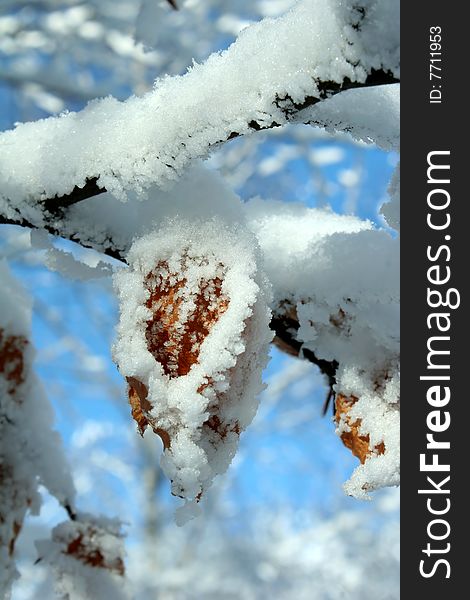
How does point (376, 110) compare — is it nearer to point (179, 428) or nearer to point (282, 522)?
point (179, 428)

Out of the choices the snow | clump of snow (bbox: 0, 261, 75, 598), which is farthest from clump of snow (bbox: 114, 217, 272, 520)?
clump of snow (bbox: 0, 261, 75, 598)

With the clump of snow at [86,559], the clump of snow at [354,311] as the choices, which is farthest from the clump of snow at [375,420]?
the clump of snow at [86,559]

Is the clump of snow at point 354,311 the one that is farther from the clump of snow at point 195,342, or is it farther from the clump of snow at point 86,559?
the clump of snow at point 86,559

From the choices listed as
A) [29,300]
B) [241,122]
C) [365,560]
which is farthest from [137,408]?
[365,560]

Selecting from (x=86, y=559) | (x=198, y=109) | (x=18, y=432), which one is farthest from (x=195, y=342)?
(x=86, y=559)

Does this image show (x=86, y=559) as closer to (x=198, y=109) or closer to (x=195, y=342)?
(x=195, y=342)

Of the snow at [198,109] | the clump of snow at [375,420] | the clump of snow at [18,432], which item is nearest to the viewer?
the snow at [198,109]
